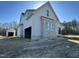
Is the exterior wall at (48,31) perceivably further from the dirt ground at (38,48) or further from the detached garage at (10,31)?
the detached garage at (10,31)

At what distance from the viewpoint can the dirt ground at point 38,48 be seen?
4.07 metres

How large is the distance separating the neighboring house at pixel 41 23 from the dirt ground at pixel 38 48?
0.16m

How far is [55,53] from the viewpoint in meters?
4.14

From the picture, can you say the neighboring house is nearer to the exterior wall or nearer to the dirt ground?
the exterior wall

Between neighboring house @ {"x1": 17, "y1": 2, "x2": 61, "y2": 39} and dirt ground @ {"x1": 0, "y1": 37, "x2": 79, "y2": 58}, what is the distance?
0.51 feet

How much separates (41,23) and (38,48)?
2.02 feet

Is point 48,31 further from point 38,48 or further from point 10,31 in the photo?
point 10,31

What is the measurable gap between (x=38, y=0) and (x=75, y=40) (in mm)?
1256

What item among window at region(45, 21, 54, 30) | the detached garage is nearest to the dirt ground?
the detached garage

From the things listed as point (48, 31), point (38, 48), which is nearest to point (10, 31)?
point (38, 48)

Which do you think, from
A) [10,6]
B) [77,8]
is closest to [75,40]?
[77,8]

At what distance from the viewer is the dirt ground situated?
4066mm

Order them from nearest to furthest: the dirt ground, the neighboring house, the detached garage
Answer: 1. the dirt ground
2. the detached garage
3. the neighboring house

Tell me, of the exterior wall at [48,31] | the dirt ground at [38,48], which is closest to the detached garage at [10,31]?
the dirt ground at [38,48]
